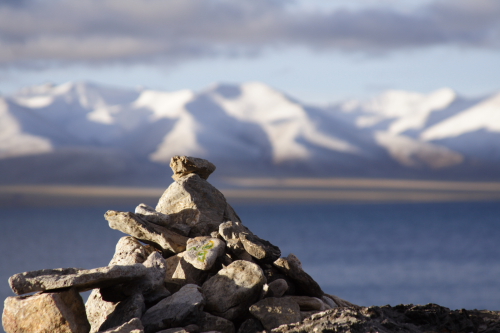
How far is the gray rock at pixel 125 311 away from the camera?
964cm

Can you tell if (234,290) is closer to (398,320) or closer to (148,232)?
(148,232)

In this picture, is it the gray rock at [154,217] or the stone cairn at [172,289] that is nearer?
the stone cairn at [172,289]

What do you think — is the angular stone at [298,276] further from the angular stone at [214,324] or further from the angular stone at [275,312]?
the angular stone at [214,324]

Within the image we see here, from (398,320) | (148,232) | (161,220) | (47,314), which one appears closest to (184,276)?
(148,232)

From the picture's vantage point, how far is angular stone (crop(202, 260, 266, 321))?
10156mm

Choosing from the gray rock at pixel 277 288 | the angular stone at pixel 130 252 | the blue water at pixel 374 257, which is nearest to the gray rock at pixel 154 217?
the angular stone at pixel 130 252

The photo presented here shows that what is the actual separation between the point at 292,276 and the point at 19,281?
4.85 metres

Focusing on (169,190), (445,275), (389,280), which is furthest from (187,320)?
(445,275)

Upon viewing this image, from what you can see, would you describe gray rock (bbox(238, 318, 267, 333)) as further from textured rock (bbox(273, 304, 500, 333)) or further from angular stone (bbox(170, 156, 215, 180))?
angular stone (bbox(170, 156, 215, 180))

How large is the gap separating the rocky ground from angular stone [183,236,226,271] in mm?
20

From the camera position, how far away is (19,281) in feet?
31.2

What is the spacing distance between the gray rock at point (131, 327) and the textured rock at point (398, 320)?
2.11 metres

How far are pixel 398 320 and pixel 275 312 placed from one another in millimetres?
2074

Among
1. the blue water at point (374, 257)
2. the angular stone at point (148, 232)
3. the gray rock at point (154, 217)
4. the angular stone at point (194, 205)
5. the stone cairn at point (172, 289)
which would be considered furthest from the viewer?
the blue water at point (374, 257)
